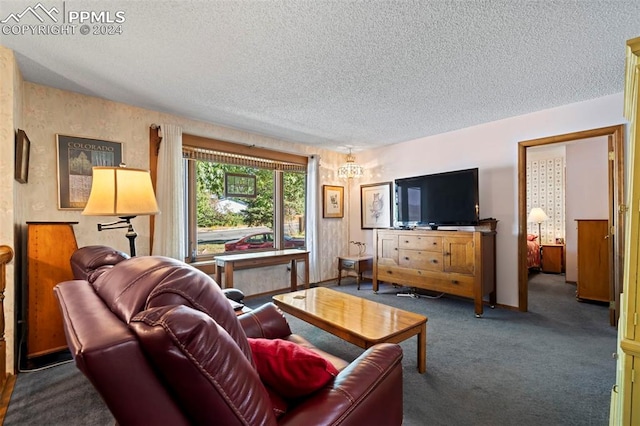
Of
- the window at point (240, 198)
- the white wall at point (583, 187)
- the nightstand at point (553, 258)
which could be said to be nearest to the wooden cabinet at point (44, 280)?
the window at point (240, 198)

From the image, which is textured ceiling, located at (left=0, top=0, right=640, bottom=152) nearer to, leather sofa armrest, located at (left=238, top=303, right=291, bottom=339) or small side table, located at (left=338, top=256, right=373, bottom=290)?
leather sofa armrest, located at (left=238, top=303, right=291, bottom=339)

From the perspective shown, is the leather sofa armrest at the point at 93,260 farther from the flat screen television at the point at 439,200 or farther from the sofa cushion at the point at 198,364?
the flat screen television at the point at 439,200

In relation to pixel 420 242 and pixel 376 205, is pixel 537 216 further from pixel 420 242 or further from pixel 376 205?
pixel 420 242

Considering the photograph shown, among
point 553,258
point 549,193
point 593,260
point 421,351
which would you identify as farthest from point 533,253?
point 421,351

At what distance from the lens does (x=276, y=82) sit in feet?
8.91

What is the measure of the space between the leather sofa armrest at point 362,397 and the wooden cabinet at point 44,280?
2.35m

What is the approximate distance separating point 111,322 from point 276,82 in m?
2.49

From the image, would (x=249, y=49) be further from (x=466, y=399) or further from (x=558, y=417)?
(x=558, y=417)

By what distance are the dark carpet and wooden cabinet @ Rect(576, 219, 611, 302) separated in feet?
1.85

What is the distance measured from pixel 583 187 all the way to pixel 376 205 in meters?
3.42

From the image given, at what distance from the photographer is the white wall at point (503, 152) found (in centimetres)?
321

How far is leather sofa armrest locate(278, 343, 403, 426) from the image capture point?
89cm

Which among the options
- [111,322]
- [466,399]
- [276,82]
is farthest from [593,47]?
[111,322]

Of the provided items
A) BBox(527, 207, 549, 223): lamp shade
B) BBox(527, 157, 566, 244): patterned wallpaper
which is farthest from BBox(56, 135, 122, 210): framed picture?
BBox(527, 157, 566, 244): patterned wallpaper
